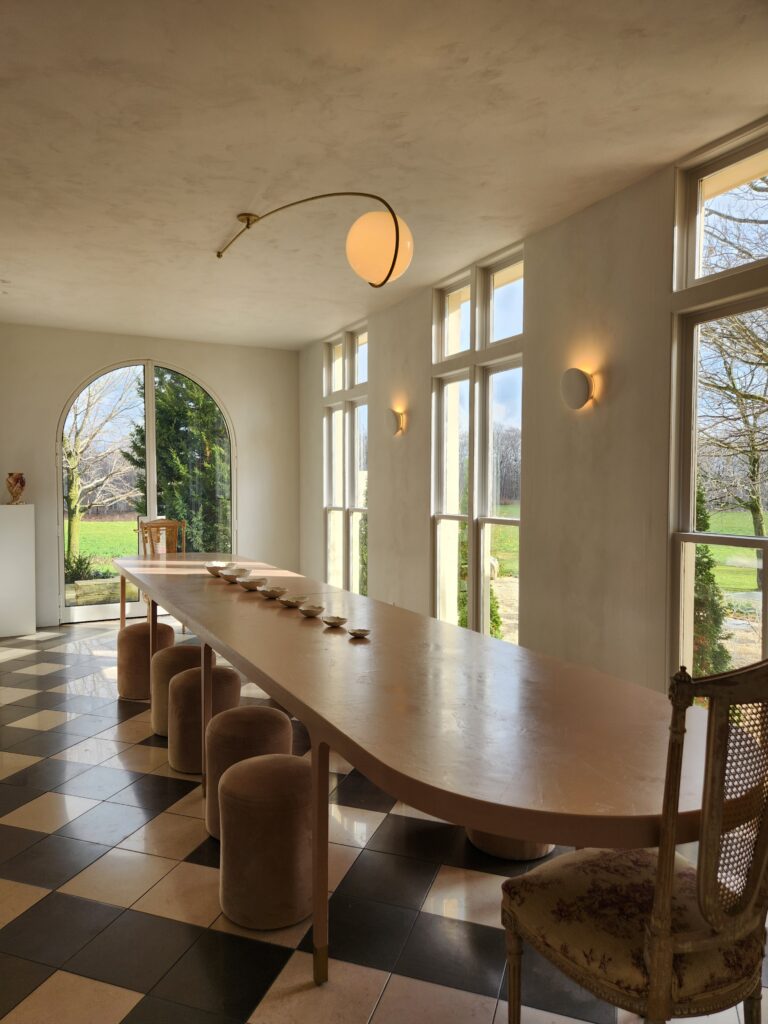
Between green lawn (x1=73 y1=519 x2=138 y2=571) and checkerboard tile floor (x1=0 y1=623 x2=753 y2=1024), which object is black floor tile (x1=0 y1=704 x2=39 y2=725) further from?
green lawn (x1=73 y1=519 x2=138 y2=571)

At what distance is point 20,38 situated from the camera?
239 cm

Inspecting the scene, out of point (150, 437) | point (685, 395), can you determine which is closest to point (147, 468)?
point (150, 437)

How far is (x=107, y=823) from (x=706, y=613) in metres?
2.75

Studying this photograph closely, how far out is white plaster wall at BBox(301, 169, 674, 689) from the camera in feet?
11.3

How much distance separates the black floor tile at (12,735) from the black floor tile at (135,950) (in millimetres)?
1836

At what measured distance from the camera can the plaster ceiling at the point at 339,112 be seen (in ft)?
7.59

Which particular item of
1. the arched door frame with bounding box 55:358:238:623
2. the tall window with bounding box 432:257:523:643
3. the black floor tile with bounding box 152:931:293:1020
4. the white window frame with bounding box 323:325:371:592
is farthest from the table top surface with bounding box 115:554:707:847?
the arched door frame with bounding box 55:358:238:623

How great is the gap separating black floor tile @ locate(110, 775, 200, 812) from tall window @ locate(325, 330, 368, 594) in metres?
3.67

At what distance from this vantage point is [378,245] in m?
2.53

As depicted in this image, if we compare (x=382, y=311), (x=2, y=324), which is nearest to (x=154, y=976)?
(x=382, y=311)

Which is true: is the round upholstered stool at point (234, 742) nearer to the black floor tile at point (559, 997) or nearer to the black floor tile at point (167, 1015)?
the black floor tile at point (167, 1015)

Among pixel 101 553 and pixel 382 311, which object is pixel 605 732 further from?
pixel 101 553

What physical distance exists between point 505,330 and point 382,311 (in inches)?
68.9

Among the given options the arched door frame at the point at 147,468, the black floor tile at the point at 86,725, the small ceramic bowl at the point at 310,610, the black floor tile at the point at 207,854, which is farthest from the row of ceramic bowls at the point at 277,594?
the arched door frame at the point at 147,468
